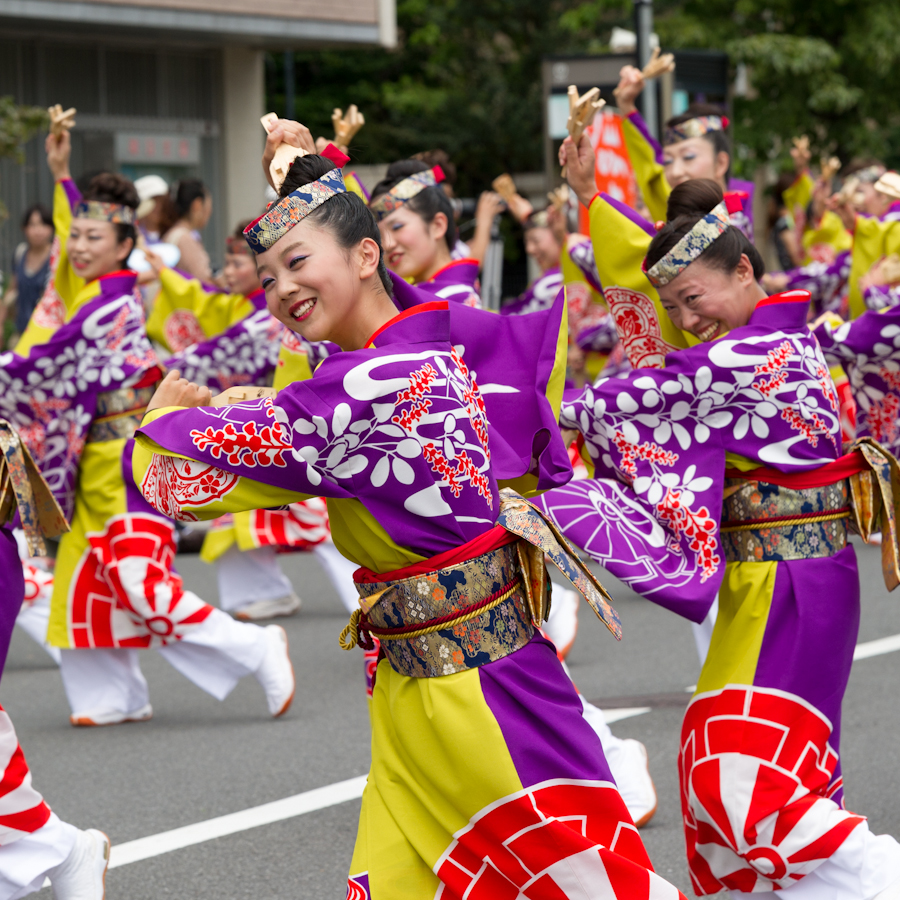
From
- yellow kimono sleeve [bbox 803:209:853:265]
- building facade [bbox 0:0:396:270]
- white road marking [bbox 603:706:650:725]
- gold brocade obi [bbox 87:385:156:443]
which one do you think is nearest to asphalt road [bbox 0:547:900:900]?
white road marking [bbox 603:706:650:725]

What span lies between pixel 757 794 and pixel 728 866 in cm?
20

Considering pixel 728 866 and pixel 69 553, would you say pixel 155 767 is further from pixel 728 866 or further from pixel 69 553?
pixel 728 866

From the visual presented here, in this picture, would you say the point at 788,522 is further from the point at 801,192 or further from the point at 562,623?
the point at 801,192

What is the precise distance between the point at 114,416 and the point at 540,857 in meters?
3.30

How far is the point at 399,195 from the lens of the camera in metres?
4.52

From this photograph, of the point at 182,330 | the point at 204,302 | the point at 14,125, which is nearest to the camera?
the point at 204,302

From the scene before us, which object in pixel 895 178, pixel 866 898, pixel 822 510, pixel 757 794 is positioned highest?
Answer: pixel 895 178

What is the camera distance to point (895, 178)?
3.96m

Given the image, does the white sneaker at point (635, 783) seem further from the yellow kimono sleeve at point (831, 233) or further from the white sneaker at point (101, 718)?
the yellow kimono sleeve at point (831, 233)

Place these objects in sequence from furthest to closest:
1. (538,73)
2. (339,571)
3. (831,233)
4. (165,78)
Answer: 1. (538,73)
2. (165,78)
3. (831,233)
4. (339,571)

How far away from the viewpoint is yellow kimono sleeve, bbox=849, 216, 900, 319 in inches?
266

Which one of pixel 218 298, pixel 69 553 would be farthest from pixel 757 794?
pixel 218 298

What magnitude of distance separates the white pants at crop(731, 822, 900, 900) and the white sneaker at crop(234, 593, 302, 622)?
169 inches

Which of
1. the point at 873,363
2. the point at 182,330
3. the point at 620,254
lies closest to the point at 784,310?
the point at 620,254
